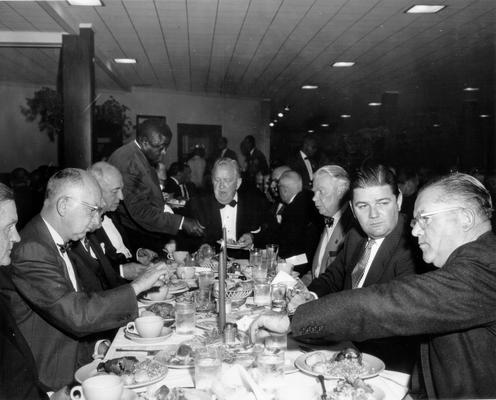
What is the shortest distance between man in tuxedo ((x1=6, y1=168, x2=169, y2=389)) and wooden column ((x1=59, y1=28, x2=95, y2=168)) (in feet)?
9.96

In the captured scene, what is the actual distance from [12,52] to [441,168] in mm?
8185

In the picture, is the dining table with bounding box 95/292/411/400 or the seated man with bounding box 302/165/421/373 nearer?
the dining table with bounding box 95/292/411/400

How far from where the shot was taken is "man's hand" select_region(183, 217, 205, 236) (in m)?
4.55

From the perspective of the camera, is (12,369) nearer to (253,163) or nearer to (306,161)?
(306,161)

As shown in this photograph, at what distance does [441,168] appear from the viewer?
33.8ft

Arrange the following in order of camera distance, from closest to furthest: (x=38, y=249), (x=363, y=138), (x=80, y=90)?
(x=38, y=249), (x=80, y=90), (x=363, y=138)

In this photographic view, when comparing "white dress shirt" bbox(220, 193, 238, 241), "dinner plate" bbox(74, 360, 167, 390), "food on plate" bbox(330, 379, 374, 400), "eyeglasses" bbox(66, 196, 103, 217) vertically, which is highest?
"eyeglasses" bbox(66, 196, 103, 217)

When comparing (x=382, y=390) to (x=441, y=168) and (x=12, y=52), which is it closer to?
(x=12, y=52)

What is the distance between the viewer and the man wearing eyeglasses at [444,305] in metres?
1.49

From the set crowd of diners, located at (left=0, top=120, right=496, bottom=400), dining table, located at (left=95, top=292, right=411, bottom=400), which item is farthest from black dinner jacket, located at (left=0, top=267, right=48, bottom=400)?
dining table, located at (left=95, top=292, right=411, bottom=400)

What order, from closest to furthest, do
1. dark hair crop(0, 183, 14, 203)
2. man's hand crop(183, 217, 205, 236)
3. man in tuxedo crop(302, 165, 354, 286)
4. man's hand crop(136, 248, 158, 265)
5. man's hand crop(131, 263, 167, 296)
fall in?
dark hair crop(0, 183, 14, 203) → man's hand crop(131, 263, 167, 296) → man in tuxedo crop(302, 165, 354, 286) → man's hand crop(136, 248, 158, 265) → man's hand crop(183, 217, 205, 236)

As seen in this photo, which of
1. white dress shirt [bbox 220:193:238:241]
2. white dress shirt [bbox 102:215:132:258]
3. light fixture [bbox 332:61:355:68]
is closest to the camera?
white dress shirt [bbox 102:215:132:258]

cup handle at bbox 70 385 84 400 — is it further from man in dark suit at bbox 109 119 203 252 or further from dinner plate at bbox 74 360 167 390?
man in dark suit at bbox 109 119 203 252

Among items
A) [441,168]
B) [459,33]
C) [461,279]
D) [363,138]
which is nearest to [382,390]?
[461,279]
